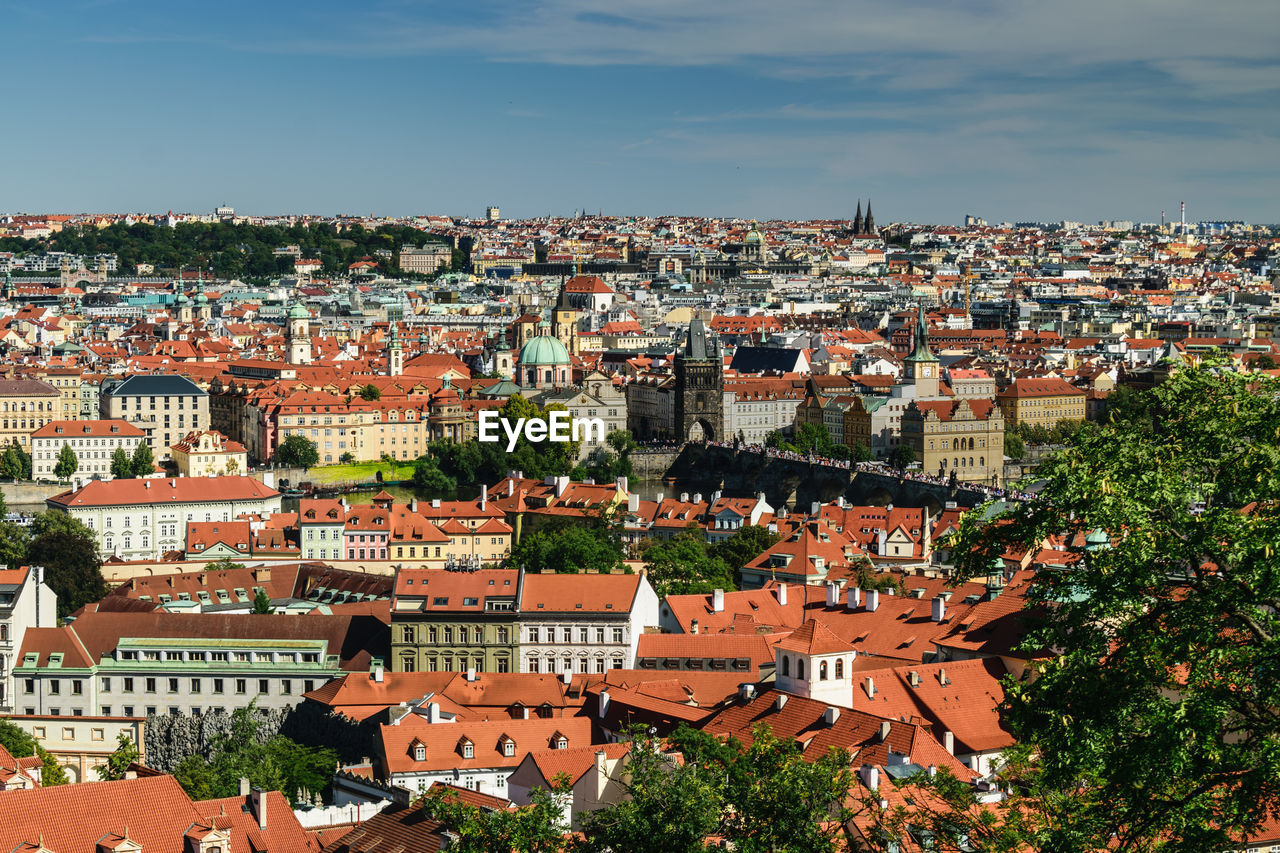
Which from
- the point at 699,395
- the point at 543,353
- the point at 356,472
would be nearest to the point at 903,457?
the point at 699,395

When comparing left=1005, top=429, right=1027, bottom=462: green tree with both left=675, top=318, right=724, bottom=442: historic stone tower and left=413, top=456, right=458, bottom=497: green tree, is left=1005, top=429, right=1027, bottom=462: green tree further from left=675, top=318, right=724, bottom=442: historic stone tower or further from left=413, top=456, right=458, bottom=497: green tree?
left=413, top=456, right=458, bottom=497: green tree

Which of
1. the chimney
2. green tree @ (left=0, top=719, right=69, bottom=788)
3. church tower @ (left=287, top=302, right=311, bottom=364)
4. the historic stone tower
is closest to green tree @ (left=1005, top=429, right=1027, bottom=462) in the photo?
the historic stone tower

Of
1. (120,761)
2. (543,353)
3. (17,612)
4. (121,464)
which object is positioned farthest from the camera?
(543,353)

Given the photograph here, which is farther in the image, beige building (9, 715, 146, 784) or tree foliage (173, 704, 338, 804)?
beige building (9, 715, 146, 784)

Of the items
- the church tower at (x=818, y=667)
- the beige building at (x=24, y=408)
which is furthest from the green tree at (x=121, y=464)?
the church tower at (x=818, y=667)

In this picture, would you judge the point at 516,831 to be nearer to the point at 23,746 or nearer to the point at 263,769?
the point at 263,769

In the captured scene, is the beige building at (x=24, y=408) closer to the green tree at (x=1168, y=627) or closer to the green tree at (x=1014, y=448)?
the green tree at (x=1014, y=448)
